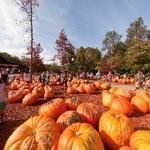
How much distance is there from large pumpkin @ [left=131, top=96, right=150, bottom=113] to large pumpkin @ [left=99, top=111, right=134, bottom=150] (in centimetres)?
405

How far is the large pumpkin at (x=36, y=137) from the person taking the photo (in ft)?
17.0

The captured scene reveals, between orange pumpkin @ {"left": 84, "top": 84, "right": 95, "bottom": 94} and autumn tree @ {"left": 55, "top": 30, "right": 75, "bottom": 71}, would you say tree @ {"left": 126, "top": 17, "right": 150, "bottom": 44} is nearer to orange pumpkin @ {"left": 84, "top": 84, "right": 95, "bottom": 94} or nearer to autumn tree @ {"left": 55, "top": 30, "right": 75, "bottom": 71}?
autumn tree @ {"left": 55, "top": 30, "right": 75, "bottom": 71}

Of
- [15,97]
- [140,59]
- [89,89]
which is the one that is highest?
[140,59]

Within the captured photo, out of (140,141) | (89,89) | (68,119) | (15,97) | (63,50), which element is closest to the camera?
(140,141)

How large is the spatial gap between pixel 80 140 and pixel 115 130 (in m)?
1.20

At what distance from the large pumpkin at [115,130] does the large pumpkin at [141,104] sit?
405cm

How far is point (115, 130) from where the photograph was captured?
5926mm

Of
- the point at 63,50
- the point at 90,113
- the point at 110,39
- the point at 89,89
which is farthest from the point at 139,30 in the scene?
the point at 90,113

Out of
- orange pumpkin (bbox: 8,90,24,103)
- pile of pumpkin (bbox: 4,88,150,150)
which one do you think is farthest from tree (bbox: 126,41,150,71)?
pile of pumpkin (bbox: 4,88,150,150)

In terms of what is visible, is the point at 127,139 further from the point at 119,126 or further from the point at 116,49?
the point at 116,49

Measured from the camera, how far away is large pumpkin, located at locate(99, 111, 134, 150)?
19.1 feet

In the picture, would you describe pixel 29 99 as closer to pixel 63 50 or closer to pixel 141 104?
pixel 141 104

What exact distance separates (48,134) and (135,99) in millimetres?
5770

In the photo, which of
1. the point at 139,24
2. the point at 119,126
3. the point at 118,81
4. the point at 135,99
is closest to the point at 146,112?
the point at 135,99
